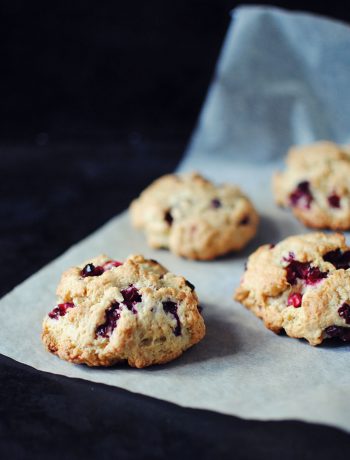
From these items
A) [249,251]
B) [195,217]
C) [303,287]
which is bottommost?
[249,251]

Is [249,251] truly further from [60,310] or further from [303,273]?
[60,310]

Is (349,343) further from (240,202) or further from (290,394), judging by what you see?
(240,202)

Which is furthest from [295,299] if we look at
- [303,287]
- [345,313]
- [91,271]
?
[91,271]

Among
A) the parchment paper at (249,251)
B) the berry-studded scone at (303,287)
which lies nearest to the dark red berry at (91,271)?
the parchment paper at (249,251)

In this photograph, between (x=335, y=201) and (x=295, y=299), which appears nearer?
(x=295, y=299)

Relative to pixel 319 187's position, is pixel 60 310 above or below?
below

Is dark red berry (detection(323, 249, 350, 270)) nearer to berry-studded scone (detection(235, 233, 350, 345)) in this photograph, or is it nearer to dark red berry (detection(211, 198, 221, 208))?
berry-studded scone (detection(235, 233, 350, 345))

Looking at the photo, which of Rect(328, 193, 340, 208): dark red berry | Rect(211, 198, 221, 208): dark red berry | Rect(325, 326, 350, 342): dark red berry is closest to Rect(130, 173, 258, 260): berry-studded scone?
Rect(211, 198, 221, 208): dark red berry
